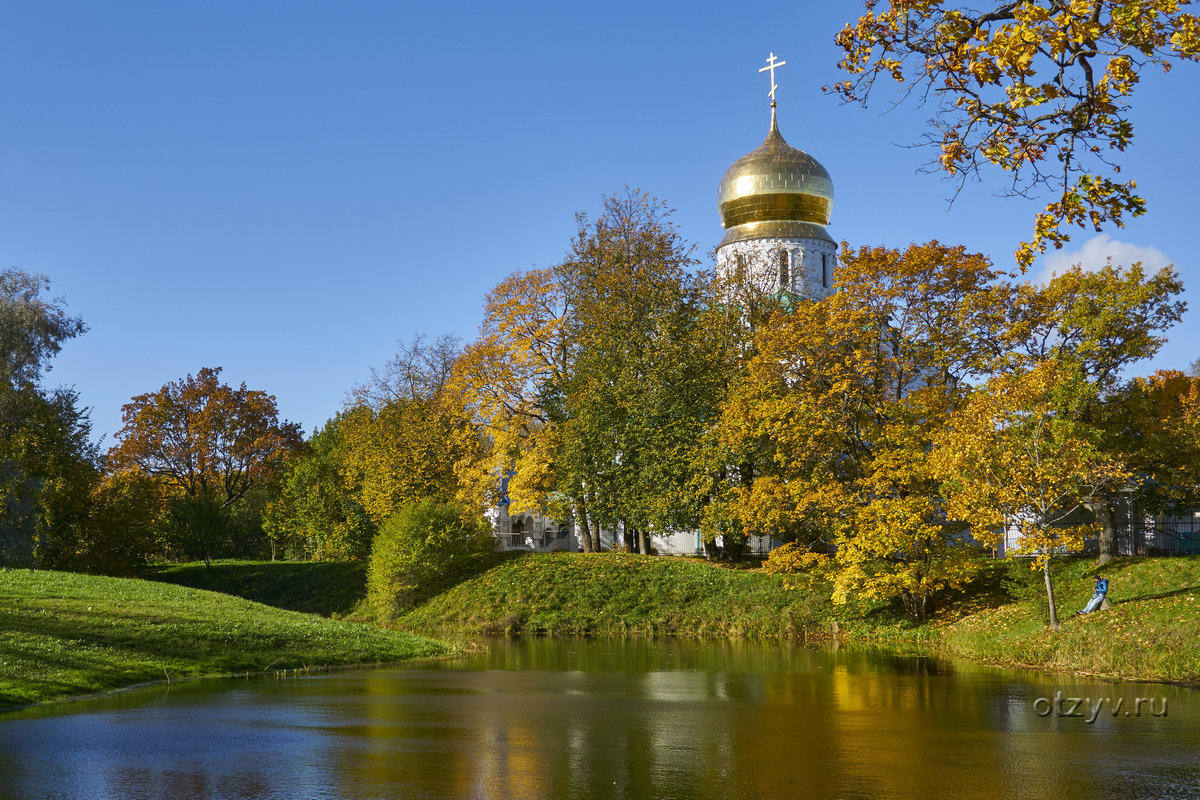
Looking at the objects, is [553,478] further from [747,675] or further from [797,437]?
[747,675]

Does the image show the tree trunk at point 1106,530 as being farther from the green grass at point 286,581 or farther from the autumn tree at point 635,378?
the green grass at point 286,581

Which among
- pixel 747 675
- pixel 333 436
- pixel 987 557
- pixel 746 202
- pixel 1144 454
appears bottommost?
pixel 747 675

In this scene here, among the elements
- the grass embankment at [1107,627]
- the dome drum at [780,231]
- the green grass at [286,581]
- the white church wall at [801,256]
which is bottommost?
the grass embankment at [1107,627]

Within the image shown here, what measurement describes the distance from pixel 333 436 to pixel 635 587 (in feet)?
126

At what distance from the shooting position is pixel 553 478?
43.9 meters

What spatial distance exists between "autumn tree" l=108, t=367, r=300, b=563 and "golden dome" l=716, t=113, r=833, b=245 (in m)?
35.3

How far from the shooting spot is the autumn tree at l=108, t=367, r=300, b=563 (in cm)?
6800

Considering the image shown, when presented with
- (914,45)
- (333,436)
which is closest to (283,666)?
(914,45)

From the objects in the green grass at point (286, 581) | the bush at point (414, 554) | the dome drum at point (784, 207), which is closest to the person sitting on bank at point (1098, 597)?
the bush at point (414, 554)

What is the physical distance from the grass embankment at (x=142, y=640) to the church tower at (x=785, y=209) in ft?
101

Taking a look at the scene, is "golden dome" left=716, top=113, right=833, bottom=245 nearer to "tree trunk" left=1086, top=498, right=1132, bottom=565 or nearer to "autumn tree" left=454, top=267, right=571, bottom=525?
"autumn tree" left=454, top=267, right=571, bottom=525

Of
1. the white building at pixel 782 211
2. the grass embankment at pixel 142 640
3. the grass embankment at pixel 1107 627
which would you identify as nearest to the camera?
the grass embankment at pixel 142 640

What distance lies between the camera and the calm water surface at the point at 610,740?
10398 mm

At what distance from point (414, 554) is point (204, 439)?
112ft
